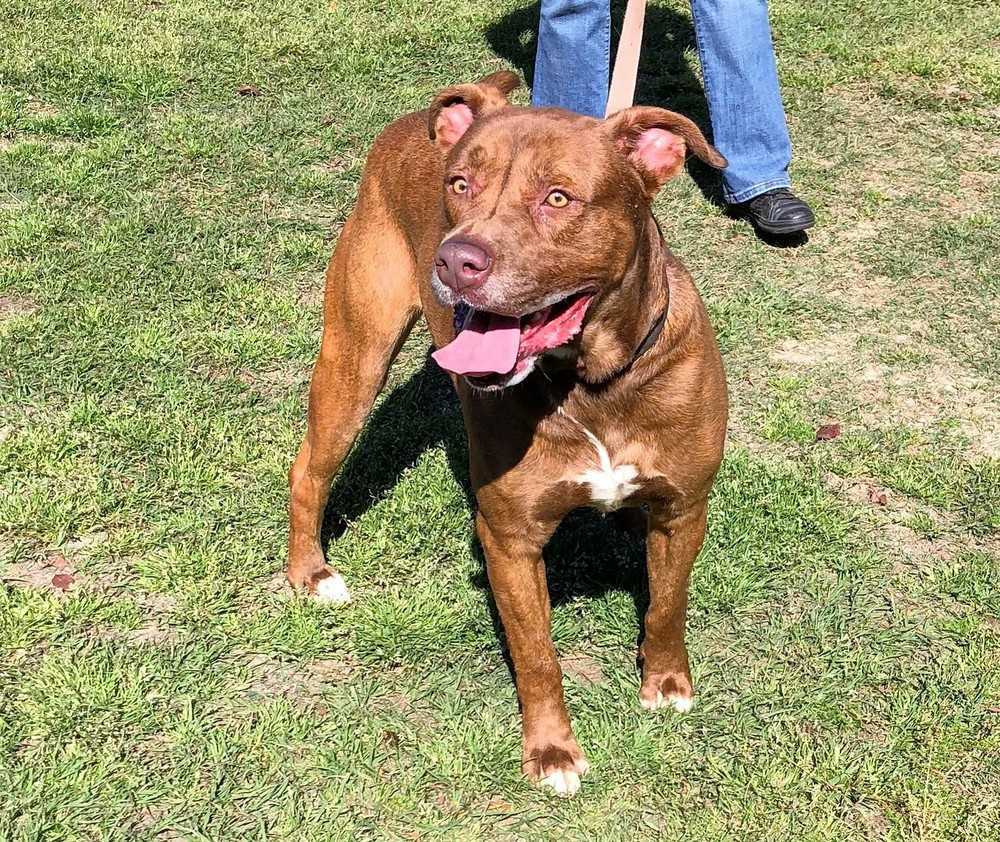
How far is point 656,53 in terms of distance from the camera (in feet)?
29.1

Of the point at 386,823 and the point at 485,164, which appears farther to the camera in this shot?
the point at 386,823

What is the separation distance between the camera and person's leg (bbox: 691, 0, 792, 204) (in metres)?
6.47

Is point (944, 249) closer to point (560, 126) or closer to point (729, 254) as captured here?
point (729, 254)

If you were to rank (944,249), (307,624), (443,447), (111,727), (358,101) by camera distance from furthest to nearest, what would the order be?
(358,101)
(944,249)
(443,447)
(307,624)
(111,727)

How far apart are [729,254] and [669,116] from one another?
3.48 metres

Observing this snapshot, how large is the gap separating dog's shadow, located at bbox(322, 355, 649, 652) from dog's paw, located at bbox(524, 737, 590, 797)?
0.64 metres

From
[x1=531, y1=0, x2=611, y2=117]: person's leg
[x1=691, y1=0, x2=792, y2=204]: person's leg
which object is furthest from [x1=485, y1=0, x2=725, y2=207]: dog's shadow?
[x1=531, y1=0, x2=611, y2=117]: person's leg

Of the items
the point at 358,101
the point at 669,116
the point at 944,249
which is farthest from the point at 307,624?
the point at 358,101

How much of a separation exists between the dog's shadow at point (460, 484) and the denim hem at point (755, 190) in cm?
227

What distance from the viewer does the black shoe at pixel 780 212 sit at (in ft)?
21.4

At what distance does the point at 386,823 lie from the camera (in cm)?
357


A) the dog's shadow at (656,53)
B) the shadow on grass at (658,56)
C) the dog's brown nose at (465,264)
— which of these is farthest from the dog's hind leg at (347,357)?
the dog's shadow at (656,53)

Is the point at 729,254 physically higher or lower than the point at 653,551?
lower

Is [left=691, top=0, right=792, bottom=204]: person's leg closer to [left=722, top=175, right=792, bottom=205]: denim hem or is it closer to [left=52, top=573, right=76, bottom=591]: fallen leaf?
[left=722, top=175, right=792, bottom=205]: denim hem
